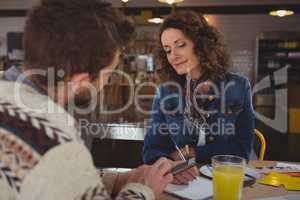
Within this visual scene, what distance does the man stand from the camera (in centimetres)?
82

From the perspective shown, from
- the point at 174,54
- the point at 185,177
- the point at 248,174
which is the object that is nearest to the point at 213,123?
the point at 174,54

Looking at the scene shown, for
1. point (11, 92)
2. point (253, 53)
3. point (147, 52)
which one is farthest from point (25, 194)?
point (253, 53)

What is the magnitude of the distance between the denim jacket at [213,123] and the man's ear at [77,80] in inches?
44.5

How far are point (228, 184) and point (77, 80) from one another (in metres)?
0.65

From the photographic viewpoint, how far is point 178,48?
90.7 inches

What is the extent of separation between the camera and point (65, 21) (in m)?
0.96

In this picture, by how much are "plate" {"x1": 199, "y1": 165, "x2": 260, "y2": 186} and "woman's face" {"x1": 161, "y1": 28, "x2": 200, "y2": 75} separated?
82cm

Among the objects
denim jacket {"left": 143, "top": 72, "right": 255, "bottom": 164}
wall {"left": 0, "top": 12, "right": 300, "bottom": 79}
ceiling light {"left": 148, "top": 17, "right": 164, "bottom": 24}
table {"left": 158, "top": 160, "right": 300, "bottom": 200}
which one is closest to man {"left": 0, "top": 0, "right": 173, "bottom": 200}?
table {"left": 158, "top": 160, "right": 300, "bottom": 200}

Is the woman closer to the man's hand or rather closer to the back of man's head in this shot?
the man's hand

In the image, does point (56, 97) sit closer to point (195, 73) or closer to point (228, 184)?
point (228, 184)

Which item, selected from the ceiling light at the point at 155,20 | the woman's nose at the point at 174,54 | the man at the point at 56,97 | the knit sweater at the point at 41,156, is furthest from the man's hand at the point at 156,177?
the ceiling light at the point at 155,20

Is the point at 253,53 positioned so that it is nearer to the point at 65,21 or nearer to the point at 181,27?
the point at 181,27

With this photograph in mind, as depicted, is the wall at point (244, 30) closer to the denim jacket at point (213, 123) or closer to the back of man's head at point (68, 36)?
the denim jacket at point (213, 123)

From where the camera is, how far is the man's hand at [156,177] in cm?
121
